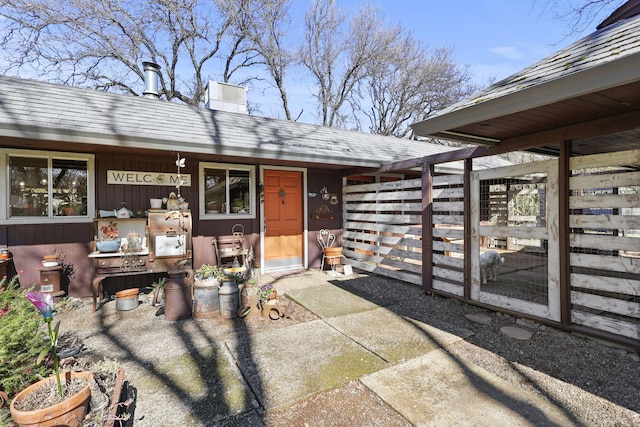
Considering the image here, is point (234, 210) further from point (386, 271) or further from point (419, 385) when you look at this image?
point (419, 385)

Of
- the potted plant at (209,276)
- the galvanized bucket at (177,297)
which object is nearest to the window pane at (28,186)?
the galvanized bucket at (177,297)

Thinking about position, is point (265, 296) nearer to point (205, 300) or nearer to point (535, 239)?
point (205, 300)

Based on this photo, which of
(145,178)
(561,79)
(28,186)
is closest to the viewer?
(561,79)

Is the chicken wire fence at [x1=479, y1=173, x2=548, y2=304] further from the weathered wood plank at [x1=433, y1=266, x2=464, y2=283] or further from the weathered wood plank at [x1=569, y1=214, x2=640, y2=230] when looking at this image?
the weathered wood plank at [x1=433, y1=266, x2=464, y2=283]

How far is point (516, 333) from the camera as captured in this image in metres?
3.27

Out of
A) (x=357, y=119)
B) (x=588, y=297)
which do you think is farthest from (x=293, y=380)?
(x=357, y=119)

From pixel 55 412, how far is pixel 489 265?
522cm

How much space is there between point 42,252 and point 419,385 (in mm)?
5032

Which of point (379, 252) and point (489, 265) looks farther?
point (379, 252)

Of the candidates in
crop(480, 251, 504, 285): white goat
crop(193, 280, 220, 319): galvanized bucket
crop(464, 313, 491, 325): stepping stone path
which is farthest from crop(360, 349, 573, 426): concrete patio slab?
crop(480, 251, 504, 285): white goat

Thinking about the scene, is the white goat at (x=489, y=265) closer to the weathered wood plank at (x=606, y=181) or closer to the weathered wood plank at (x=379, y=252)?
the weathered wood plank at (x=379, y=252)

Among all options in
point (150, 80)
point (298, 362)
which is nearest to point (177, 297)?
point (298, 362)

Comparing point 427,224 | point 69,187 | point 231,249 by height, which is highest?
point 69,187

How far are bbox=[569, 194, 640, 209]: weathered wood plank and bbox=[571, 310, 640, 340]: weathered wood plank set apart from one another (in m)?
1.06
